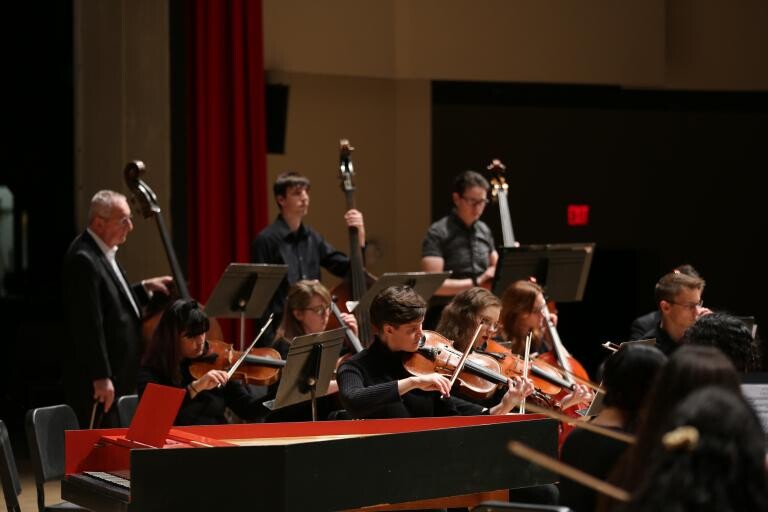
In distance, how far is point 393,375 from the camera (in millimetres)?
3740

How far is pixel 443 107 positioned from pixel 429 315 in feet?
8.19

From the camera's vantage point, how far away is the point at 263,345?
530 centimetres

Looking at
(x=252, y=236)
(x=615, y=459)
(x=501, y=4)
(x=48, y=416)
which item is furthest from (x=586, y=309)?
(x=615, y=459)

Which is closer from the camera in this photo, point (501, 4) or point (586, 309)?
point (501, 4)

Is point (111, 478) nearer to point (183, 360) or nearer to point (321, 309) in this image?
point (183, 360)

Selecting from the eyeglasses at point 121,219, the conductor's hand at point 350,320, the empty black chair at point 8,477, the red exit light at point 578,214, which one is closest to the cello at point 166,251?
the eyeglasses at point 121,219

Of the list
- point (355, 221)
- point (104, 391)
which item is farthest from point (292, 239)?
point (104, 391)

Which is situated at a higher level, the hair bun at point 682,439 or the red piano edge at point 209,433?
the hair bun at point 682,439

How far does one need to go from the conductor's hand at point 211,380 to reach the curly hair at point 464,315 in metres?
0.80

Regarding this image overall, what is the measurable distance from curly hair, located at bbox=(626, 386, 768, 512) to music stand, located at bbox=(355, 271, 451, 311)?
3363 millimetres

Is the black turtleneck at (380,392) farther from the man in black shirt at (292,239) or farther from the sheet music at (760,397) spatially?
the man in black shirt at (292,239)

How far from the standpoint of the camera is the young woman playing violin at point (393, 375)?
359 cm

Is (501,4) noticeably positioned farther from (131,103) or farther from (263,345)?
(263,345)

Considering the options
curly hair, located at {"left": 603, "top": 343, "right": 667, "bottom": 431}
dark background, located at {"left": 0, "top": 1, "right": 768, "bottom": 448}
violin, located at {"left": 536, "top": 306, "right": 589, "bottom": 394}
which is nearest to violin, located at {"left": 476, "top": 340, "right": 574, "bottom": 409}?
violin, located at {"left": 536, "top": 306, "right": 589, "bottom": 394}
